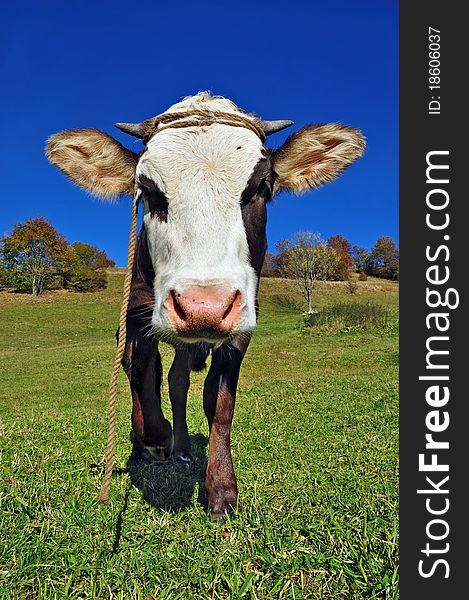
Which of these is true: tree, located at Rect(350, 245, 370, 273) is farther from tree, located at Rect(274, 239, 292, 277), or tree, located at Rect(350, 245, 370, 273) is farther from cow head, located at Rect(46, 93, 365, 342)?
→ cow head, located at Rect(46, 93, 365, 342)

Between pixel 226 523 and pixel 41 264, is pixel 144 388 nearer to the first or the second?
pixel 226 523

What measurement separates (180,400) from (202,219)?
280 cm

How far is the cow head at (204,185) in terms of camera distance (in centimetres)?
245

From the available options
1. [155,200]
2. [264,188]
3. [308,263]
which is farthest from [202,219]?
[308,263]

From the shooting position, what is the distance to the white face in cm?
250

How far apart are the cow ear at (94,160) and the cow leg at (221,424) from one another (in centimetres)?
170

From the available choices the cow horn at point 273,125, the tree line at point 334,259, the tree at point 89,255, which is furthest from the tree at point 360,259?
the cow horn at point 273,125

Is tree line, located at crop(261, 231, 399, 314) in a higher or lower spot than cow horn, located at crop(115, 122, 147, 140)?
higher

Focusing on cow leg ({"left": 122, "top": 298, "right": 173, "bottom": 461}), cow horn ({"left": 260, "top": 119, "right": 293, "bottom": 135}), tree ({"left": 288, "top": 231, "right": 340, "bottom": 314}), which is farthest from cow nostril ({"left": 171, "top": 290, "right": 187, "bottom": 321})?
tree ({"left": 288, "top": 231, "right": 340, "bottom": 314})

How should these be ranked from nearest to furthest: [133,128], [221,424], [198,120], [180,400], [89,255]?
[198,120], [221,424], [133,128], [180,400], [89,255]

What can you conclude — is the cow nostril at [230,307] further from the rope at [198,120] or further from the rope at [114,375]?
the rope at [198,120]

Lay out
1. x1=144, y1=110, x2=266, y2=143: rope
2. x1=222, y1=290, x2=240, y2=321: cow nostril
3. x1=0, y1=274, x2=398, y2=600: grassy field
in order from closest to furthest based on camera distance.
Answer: x1=0, y1=274, x2=398, y2=600: grassy field → x1=222, y1=290, x2=240, y2=321: cow nostril → x1=144, y1=110, x2=266, y2=143: rope

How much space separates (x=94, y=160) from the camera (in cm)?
409

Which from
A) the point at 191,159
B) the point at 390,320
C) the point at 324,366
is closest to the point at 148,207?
the point at 191,159
